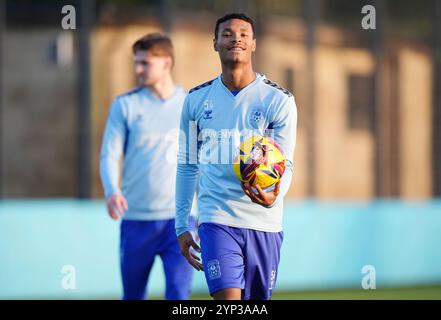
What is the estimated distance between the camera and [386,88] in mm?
19203

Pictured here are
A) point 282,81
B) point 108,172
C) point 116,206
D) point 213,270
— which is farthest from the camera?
point 282,81

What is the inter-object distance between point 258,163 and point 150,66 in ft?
9.19

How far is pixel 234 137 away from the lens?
7.07 m

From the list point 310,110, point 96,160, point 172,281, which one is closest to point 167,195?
point 172,281

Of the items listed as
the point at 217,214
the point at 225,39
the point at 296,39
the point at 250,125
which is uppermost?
the point at 296,39

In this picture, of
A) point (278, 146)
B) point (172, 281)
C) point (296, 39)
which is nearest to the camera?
point (278, 146)

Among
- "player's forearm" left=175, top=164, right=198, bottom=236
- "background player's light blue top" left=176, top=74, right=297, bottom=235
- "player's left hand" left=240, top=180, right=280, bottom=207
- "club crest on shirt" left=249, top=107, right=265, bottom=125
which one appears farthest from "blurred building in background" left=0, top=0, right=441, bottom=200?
"player's left hand" left=240, top=180, right=280, bottom=207

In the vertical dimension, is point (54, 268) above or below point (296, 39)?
below

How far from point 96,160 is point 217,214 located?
33.2ft

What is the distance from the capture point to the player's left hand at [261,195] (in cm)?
686

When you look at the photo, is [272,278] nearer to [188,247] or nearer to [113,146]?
[188,247]

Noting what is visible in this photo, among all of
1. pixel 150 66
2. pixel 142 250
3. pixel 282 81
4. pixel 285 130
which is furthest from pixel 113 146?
pixel 282 81

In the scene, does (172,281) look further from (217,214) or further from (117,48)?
(117,48)

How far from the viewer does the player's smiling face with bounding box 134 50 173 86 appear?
9.34 metres
